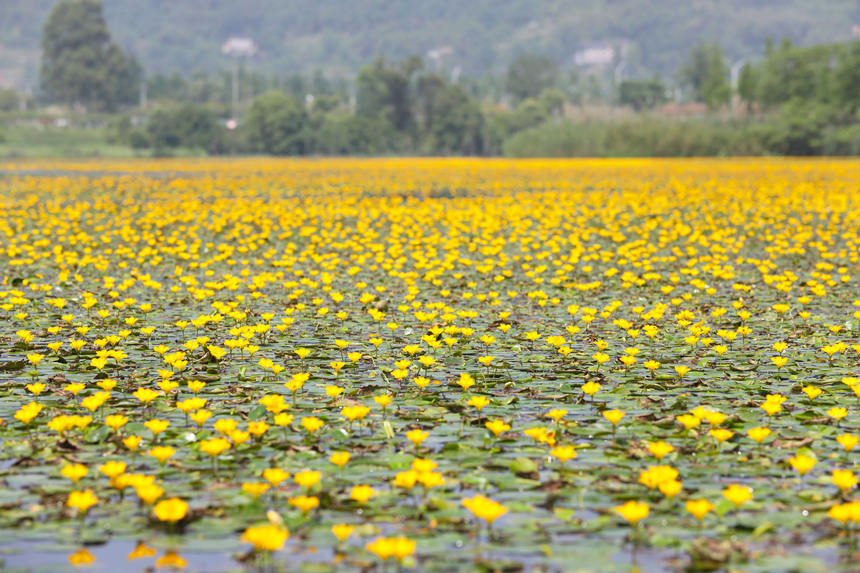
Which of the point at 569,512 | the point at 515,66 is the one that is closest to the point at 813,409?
the point at 569,512

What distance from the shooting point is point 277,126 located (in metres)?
98.5

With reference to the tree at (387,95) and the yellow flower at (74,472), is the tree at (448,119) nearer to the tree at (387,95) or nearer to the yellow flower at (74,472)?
the tree at (387,95)

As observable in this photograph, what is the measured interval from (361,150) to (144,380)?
310ft

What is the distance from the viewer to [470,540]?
439 centimetres

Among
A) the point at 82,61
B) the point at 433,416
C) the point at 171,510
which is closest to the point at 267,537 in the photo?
the point at 171,510

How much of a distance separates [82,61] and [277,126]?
79.5 metres

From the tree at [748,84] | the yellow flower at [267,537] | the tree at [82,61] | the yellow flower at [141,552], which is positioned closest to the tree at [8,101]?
the tree at [82,61]

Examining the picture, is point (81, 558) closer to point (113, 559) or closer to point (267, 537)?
point (113, 559)

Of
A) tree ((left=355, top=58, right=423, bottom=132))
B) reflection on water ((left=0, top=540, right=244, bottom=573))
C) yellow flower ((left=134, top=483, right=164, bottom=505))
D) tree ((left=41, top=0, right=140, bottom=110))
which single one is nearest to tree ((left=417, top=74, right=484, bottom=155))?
tree ((left=355, top=58, right=423, bottom=132))

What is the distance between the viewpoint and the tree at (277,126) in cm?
9844

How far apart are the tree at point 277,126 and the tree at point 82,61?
7340cm

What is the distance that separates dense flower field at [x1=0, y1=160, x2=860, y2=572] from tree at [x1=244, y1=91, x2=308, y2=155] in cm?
8428

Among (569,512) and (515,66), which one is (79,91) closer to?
(515,66)

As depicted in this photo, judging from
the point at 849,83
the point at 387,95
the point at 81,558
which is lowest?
the point at 81,558
